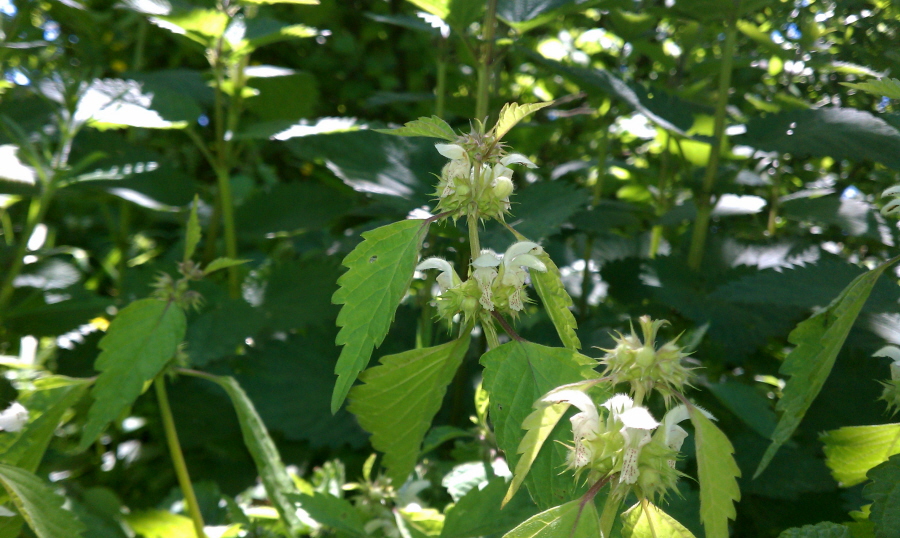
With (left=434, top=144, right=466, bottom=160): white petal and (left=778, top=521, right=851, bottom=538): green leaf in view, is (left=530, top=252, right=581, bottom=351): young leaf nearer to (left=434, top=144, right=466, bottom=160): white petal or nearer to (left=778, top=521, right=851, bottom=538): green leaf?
(left=434, top=144, right=466, bottom=160): white petal

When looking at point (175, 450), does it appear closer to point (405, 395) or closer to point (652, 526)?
point (405, 395)

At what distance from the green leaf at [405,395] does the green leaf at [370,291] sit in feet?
0.24

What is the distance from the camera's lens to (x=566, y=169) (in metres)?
1.31

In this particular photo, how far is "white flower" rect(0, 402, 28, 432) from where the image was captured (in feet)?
2.05

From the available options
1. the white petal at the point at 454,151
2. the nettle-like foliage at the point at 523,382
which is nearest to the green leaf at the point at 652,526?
the nettle-like foliage at the point at 523,382

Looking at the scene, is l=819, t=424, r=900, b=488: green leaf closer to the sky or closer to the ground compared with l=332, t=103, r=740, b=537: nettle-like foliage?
closer to the ground

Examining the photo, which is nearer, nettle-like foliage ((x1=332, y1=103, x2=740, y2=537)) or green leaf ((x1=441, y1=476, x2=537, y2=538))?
nettle-like foliage ((x1=332, y1=103, x2=740, y2=537))

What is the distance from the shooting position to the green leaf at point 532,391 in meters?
0.46

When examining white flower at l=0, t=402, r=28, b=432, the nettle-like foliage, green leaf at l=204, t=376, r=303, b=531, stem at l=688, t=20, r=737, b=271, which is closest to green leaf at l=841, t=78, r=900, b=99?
the nettle-like foliage

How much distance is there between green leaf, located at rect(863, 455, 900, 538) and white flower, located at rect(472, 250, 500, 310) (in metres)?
0.32

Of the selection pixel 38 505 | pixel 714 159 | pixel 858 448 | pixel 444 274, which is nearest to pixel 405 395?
pixel 444 274

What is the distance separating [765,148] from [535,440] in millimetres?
711

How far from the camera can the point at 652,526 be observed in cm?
41

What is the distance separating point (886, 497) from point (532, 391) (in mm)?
286
